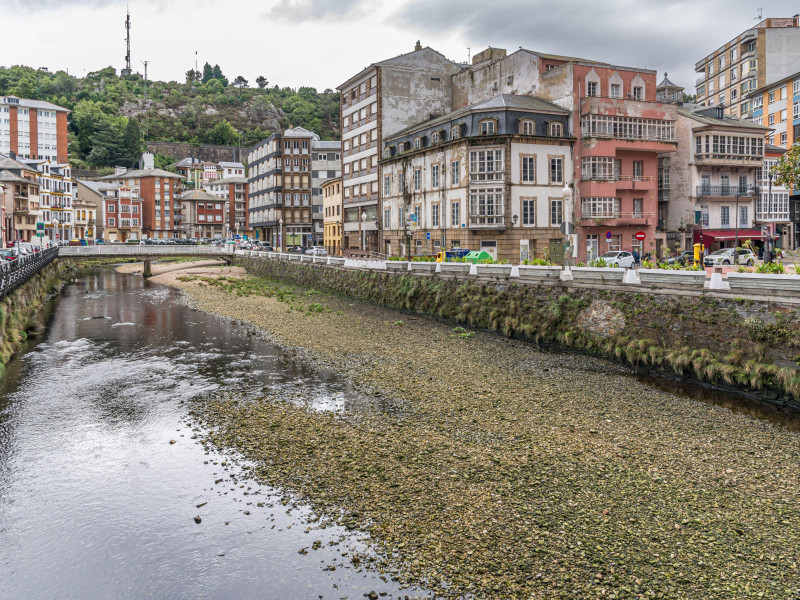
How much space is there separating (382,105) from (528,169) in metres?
20.9

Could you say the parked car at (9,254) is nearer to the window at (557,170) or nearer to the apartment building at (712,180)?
the window at (557,170)

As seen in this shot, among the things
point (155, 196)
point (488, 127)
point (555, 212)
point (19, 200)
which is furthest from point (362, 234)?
point (155, 196)

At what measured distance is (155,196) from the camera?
134625mm

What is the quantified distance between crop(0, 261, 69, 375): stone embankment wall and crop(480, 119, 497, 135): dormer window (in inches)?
1383

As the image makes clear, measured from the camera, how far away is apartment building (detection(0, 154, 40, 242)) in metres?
77.6

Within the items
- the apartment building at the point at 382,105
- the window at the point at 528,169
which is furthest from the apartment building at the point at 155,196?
the window at the point at 528,169

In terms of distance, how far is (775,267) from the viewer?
1895cm

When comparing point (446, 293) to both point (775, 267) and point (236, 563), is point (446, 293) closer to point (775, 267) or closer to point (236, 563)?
point (775, 267)

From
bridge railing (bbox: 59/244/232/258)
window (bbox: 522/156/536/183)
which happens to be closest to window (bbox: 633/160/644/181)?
window (bbox: 522/156/536/183)

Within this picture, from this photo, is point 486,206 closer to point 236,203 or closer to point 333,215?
point 333,215

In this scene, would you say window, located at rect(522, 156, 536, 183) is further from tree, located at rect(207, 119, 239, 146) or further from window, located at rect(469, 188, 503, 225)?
tree, located at rect(207, 119, 239, 146)

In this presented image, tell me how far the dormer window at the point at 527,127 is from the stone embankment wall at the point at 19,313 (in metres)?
37.8

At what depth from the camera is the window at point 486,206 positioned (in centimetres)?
5041

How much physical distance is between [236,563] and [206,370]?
44.2 ft
